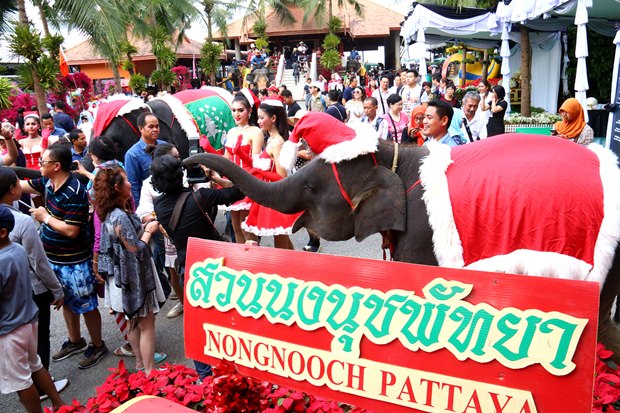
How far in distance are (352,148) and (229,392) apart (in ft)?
4.70

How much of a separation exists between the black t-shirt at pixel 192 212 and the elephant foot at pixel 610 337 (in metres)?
2.53

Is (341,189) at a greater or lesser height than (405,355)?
greater

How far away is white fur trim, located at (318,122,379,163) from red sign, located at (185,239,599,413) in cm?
100

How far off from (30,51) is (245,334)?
32.6 ft

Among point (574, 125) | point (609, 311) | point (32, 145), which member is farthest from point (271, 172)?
point (32, 145)

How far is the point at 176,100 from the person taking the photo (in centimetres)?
768

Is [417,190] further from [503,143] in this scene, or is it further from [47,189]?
[47,189]

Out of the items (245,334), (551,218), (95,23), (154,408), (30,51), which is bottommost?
(154,408)

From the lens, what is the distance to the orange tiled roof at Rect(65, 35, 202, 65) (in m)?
33.6

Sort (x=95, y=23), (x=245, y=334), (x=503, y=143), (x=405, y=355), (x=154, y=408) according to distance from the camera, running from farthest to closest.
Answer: (x=95, y=23) < (x=503, y=143) < (x=154, y=408) < (x=245, y=334) < (x=405, y=355)

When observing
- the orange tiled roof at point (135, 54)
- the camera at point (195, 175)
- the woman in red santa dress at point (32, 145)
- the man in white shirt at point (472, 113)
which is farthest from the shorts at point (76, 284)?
the orange tiled roof at point (135, 54)

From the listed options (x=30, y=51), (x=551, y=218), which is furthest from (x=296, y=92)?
(x=551, y=218)

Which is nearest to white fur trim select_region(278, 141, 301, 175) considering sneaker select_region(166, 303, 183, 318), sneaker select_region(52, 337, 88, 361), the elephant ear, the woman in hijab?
the elephant ear

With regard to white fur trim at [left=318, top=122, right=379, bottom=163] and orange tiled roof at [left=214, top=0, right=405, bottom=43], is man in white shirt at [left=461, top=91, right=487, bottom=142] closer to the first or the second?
white fur trim at [left=318, top=122, right=379, bottom=163]
